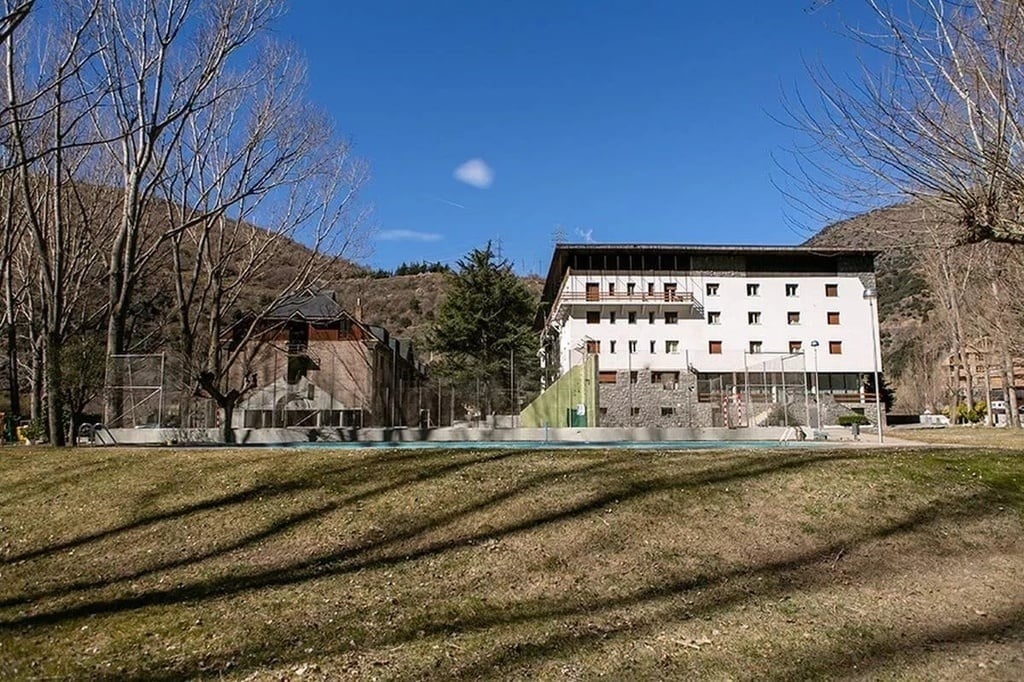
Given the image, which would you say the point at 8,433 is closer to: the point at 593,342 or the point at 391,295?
the point at 593,342

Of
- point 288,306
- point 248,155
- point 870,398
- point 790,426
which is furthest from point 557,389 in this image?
point 870,398

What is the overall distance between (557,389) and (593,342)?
71.3 ft

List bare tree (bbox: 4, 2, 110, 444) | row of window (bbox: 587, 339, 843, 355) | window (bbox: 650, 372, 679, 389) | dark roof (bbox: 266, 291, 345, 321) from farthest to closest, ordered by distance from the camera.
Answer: row of window (bbox: 587, 339, 843, 355), dark roof (bbox: 266, 291, 345, 321), window (bbox: 650, 372, 679, 389), bare tree (bbox: 4, 2, 110, 444)

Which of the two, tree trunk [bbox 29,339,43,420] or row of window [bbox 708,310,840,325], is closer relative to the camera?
tree trunk [bbox 29,339,43,420]

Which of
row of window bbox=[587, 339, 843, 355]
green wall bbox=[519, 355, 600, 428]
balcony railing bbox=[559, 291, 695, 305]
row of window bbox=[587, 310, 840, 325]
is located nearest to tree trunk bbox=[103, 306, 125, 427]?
green wall bbox=[519, 355, 600, 428]

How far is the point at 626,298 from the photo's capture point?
49.2 m

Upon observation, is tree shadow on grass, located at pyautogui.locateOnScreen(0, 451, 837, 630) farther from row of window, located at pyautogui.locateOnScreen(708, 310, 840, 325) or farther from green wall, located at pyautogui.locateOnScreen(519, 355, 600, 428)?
row of window, located at pyautogui.locateOnScreen(708, 310, 840, 325)

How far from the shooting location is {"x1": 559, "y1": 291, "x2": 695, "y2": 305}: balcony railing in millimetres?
48938

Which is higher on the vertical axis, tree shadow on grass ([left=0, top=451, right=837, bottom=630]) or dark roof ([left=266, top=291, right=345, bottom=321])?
dark roof ([left=266, top=291, right=345, bottom=321])

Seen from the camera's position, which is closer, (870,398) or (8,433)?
(8,433)

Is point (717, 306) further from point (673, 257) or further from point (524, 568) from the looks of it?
point (524, 568)

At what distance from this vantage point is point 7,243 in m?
19.4

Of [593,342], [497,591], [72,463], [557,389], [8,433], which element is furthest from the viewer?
[593,342]

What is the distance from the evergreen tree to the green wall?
15807 mm
